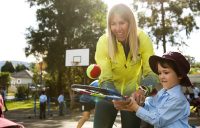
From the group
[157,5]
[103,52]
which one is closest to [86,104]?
[103,52]

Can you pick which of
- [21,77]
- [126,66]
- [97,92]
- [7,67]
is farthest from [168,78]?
[7,67]

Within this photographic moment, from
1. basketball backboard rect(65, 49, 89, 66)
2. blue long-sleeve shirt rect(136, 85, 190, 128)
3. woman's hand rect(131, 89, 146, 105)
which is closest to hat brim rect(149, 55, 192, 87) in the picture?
blue long-sleeve shirt rect(136, 85, 190, 128)

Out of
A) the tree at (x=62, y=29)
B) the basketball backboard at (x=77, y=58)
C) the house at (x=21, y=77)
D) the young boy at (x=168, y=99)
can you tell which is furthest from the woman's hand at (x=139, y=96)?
the house at (x=21, y=77)

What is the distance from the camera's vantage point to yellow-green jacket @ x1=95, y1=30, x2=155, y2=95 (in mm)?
3817

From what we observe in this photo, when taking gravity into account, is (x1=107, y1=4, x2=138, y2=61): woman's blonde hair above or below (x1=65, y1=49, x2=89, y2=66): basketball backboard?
below

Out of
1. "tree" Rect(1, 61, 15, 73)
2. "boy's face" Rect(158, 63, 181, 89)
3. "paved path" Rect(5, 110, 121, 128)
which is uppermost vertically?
"tree" Rect(1, 61, 15, 73)

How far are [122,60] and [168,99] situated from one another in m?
0.63

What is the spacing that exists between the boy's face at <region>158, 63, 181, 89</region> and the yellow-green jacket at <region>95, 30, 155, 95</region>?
25 cm

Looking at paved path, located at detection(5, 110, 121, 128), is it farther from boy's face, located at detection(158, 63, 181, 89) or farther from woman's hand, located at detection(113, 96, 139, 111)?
woman's hand, located at detection(113, 96, 139, 111)

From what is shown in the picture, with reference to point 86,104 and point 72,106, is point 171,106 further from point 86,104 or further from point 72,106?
point 72,106

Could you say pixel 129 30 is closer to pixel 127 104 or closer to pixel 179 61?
pixel 179 61

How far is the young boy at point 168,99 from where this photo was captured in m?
3.32

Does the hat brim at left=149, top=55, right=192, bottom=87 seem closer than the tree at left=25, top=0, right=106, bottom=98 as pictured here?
Yes

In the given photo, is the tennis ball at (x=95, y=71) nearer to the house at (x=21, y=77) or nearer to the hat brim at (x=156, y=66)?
the hat brim at (x=156, y=66)
